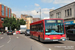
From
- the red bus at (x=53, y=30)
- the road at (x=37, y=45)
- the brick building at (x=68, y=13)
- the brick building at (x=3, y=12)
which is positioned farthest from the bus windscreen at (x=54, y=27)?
the brick building at (x=3, y=12)

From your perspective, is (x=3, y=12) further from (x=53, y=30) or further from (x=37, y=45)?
(x=37, y=45)

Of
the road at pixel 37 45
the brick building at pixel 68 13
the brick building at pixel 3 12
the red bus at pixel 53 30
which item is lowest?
the road at pixel 37 45

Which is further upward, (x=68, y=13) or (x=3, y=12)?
(x=3, y=12)

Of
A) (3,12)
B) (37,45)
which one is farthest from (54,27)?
(3,12)

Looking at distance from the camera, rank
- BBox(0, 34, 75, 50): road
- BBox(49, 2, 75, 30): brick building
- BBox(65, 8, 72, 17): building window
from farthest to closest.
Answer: BBox(65, 8, 72, 17): building window, BBox(49, 2, 75, 30): brick building, BBox(0, 34, 75, 50): road

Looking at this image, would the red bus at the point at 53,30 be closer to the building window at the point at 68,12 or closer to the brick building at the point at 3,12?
the building window at the point at 68,12

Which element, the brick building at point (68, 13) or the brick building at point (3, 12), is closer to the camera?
the brick building at point (68, 13)

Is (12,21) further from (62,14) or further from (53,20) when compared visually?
(53,20)

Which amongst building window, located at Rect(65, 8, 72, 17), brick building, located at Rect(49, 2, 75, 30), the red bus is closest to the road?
the red bus

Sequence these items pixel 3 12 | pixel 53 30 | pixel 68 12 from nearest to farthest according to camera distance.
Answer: pixel 53 30 → pixel 68 12 → pixel 3 12

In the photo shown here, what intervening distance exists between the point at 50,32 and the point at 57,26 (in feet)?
3.61

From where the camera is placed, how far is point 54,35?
524 inches

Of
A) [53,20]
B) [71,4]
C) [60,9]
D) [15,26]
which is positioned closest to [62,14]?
[60,9]

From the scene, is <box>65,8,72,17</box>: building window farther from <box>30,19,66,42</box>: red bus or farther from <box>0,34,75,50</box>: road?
<box>30,19,66,42</box>: red bus
